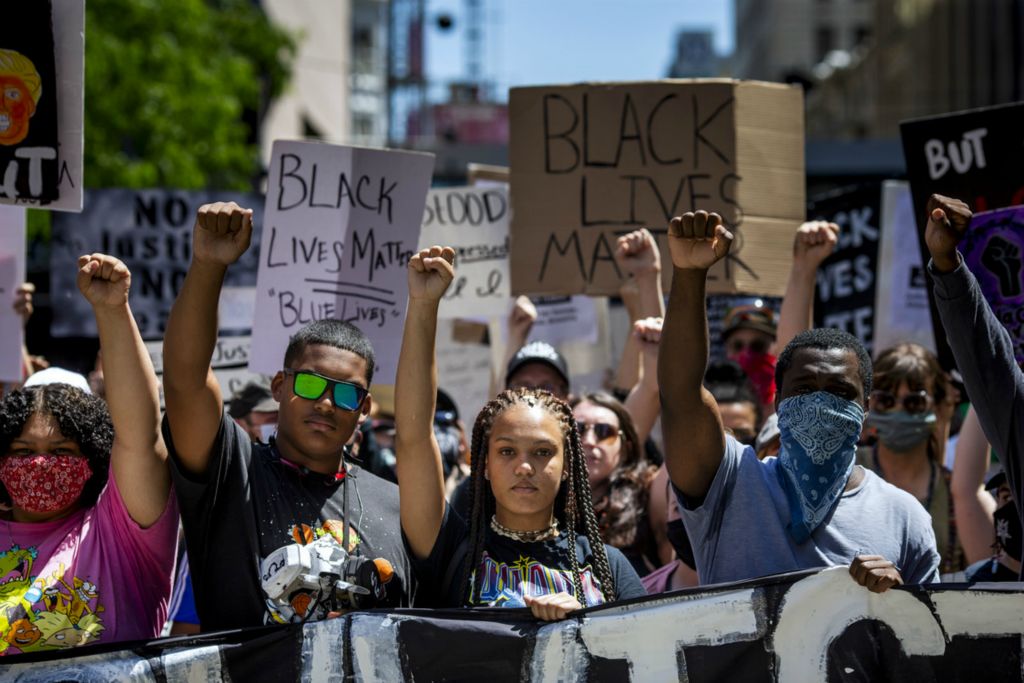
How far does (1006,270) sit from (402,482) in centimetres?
189

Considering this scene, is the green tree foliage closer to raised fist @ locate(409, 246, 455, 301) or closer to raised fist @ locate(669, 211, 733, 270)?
raised fist @ locate(409, 246, 455, 301)

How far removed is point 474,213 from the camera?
6242 mm

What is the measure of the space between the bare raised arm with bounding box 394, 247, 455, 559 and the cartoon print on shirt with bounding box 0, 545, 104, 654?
74 cm

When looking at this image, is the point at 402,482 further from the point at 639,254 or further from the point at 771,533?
the point at 639,254

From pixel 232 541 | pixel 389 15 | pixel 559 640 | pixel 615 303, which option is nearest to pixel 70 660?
pixel 232 541

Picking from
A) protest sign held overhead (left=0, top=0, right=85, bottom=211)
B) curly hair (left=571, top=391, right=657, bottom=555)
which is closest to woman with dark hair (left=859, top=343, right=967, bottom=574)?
curly hair (left=571, top=391, right=657, bottom=555)

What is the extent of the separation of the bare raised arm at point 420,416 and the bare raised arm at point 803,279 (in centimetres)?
158

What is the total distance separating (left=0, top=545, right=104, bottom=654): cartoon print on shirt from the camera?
10.0 ft

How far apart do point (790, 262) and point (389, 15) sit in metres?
37.8

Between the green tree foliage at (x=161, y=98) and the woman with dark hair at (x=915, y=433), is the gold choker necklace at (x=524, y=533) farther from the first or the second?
the green tree foliage at (x=161, y=98)

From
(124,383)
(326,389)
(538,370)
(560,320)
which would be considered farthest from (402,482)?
(560,320)

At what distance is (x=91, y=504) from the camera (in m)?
3.31

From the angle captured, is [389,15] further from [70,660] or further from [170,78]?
[70,660]

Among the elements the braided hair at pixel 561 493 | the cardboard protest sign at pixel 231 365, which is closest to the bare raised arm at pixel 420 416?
the braided hair at pixel 561 493
